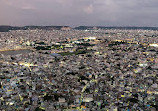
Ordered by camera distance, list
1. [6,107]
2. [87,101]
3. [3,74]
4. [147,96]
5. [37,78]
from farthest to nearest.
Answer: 1. [3,74]
2. [37,78]
3. [147,96]
4. [87,101]
5. [6,107]

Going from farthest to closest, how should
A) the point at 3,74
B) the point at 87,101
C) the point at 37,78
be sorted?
the point at 3,74 → the point at 37,78 → the point at 87,101

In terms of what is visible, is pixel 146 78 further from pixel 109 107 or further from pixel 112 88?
pixel 109 107

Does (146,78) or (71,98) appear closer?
(71,98)

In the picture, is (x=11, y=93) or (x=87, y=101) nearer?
(x=87, y=101)

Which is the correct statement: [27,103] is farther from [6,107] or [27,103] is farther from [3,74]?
[3,74]

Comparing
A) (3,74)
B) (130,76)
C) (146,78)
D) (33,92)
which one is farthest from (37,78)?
(146,78)

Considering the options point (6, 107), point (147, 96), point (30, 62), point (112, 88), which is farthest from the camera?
point (30, 62)

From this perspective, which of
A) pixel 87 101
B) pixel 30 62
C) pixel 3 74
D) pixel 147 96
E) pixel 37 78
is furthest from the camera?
pixel 30 62

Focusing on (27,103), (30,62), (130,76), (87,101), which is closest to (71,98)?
(87,101)
